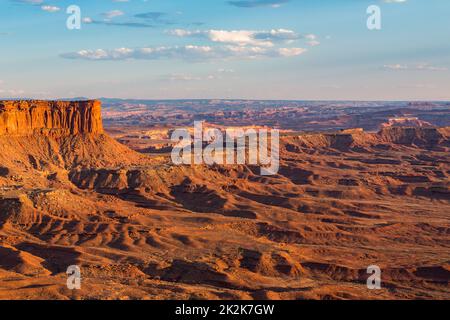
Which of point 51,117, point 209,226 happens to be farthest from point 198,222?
point 51,117

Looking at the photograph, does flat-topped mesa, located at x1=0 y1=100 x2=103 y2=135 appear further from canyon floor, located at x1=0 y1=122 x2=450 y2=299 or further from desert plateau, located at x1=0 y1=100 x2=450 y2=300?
canyon floor, located at x1=0 y1=122 x2=450 y2=299

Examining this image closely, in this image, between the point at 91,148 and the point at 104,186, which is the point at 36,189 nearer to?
the point at 104,186

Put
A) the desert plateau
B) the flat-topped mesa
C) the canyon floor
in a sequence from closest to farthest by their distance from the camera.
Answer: the canyon floor → the desert plateau → the flat-topped mesa

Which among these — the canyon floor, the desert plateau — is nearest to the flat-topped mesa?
the desert plateau

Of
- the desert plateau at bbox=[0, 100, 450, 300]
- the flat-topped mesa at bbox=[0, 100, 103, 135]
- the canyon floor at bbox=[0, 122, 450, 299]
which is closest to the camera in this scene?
the canyon floor at bbox=[0, 122, 450, 299]

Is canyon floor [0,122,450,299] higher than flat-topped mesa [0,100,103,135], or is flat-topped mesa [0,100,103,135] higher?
flat-topped mesa [0,100,103,135]

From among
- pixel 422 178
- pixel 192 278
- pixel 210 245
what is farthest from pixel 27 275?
pixel 422 178
